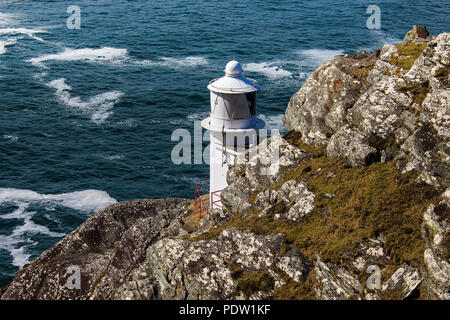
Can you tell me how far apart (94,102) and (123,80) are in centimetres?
1039

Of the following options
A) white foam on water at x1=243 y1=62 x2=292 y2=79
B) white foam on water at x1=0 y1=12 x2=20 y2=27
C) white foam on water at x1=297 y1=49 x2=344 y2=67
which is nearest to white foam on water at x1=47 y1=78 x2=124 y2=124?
white foam on water at x1=243 y1=62 x2=292 y2=79

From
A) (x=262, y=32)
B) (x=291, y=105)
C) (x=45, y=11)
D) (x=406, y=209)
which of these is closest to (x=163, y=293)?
(x=406, y=209)

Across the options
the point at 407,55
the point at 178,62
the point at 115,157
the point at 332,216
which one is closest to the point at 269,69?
the point at 178,62

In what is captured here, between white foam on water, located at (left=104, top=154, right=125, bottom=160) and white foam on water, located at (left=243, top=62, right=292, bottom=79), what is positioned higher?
white foam on water, located at (left=243, top=62, right=292, bottom=79)

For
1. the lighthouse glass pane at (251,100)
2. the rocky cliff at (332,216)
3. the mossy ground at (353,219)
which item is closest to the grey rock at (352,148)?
the rocky cliff at (332,216)

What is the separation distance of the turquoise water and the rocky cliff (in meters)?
30.2

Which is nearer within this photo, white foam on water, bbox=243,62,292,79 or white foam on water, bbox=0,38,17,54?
white foam on water, bbox=243,62,292,79

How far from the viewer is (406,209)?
2352 cm

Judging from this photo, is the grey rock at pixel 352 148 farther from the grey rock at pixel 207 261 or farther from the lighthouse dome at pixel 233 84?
the lighthouse dome at pixel 233 84

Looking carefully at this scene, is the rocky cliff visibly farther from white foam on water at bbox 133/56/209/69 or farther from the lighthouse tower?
white foam on water at bbox 133/56/209/69

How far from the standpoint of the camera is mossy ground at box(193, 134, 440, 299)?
22188mm

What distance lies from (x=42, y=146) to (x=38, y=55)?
4043 centimetres

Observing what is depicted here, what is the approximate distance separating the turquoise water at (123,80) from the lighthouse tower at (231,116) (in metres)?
26.5

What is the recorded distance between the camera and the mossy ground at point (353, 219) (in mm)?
22188
